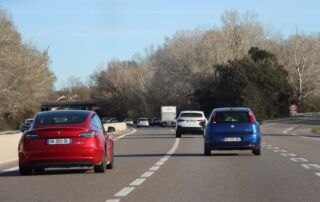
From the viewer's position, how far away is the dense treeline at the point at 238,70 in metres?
103

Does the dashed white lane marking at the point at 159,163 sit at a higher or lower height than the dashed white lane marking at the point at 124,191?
higher

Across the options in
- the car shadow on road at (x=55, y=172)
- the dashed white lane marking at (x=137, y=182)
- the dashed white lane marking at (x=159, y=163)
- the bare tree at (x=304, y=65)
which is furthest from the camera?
the bare tree at (x=304, y=65)

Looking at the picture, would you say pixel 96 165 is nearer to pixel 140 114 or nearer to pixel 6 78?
pixel 6 78

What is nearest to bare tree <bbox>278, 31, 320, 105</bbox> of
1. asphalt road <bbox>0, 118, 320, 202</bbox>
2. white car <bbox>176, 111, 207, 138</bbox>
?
white car <bbox>176, 111, 207, 138</bbox>

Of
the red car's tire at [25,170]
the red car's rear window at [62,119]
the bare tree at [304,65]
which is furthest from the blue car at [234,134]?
the bare tree at [304,65]

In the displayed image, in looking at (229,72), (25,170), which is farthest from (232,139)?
(229,72)

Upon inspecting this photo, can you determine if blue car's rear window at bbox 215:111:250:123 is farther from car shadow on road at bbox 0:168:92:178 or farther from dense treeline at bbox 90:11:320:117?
dense treeline at bbox 90:11:320:117

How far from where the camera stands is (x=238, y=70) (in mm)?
99938

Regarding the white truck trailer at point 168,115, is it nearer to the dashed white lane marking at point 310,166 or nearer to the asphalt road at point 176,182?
the asphalt road at point 176,182

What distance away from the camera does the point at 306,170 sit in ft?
58.7

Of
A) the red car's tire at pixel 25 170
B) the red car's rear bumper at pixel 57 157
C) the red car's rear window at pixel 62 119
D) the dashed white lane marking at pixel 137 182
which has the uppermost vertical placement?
the red car's rear window at pixel 62 119

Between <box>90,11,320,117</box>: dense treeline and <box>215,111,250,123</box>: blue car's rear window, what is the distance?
74.6 metres

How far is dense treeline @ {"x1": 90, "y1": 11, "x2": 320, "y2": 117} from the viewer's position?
102812 mm

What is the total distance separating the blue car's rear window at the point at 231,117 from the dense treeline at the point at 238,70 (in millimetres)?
74629
